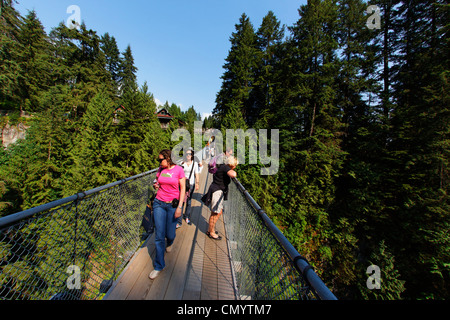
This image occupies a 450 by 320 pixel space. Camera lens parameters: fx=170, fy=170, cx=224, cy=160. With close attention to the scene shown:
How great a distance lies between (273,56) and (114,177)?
23473mm

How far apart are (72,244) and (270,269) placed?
2.39 metres

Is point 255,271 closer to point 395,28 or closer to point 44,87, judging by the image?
point 395,28

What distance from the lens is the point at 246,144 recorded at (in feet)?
52.2

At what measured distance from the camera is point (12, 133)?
21141mm

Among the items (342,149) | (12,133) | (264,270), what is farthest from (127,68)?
(264,270)

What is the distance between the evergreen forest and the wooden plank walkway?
10.3 metres

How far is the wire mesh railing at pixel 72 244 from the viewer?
1.61 metres

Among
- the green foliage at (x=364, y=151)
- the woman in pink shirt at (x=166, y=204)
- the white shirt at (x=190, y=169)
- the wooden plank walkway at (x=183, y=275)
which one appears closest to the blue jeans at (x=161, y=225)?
the woman in pink shirt at (x=166, y=204)

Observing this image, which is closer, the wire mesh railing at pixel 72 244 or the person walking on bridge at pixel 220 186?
the wire mesh railing at pixel 72 244

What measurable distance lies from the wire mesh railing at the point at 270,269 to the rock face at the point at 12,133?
101 feet

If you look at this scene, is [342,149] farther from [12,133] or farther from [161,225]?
[12,133]

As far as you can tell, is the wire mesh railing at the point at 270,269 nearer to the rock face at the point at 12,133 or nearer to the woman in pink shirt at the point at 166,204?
the woman in pink shirt at the point at 166,204
